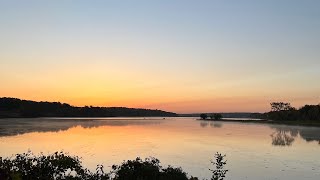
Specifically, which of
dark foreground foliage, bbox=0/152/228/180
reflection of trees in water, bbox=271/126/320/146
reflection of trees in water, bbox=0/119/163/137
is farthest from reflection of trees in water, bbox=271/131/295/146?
reflection of trees in water, bbox=0/119/163/137

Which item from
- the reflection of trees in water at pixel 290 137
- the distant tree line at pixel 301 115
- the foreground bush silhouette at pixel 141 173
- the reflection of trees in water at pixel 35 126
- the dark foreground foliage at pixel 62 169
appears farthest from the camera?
the distant tree line at pixel 301 115

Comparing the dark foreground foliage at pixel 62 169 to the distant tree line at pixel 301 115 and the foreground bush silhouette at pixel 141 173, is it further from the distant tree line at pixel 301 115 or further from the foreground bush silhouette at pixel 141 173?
the distant tree line at pixel 301 115

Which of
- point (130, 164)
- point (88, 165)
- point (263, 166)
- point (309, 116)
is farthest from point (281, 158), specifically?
point (309, 116)

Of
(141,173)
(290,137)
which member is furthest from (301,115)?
(141,173)

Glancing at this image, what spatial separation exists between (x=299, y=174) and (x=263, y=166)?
12.4ft

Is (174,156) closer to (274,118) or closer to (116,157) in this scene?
(116,157)

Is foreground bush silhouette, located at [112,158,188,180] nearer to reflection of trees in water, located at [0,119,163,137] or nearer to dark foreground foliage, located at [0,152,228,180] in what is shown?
dark foreground foliage, located at [0,152,228,180]

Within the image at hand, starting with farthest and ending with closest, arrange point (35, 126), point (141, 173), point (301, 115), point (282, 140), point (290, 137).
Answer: point (301, 115) < point (35, 126) < point (290, 137) < point (282, 140) < point (141, 173)

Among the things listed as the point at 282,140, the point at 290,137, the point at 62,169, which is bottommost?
the point at 282,140

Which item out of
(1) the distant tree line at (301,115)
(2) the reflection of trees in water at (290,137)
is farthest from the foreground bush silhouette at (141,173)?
(1) the distant tree line at (301,115)

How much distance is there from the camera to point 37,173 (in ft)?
44.0

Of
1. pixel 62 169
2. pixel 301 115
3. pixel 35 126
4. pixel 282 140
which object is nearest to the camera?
pixel 62 169

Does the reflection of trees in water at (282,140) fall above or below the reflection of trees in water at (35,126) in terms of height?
below

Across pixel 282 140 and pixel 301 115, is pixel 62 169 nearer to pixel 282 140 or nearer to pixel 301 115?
pixel 282 140
